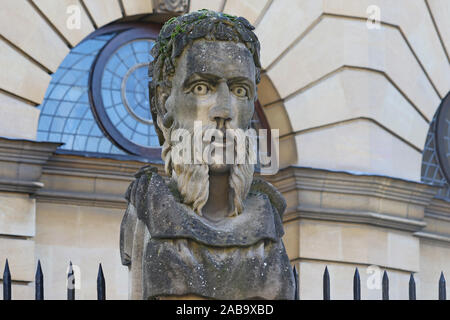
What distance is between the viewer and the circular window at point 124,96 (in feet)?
64.1

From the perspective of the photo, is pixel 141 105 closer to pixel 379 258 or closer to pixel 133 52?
pixel 133 52

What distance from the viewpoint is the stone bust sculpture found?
820 cm

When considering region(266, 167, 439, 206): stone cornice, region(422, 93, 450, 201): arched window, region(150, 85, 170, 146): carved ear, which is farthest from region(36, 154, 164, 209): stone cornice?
region(150, 85, 170, 146): carved ear

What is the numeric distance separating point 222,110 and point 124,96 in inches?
448

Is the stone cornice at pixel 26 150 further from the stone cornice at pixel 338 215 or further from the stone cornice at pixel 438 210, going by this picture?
the stone cornice at pixel 438 210

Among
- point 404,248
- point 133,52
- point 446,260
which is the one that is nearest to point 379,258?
point 404,248

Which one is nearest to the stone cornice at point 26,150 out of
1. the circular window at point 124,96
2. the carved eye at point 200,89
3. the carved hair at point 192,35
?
the circular window at point 124,96

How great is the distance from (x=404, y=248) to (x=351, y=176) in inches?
56.1

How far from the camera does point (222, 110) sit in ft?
27.7

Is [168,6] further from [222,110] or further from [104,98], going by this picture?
[222,110]

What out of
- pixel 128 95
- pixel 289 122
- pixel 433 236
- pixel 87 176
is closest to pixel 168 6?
pixel 128 95

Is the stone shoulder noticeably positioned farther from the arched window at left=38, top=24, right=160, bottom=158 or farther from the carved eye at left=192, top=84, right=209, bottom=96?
the arched window at left=38, top=24, right=160, bottom=158

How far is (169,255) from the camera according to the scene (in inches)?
323

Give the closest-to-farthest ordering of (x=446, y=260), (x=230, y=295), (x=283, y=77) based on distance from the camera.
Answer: (x=230, y=295) → (x=283, y=77) → (x=446, y=260)
